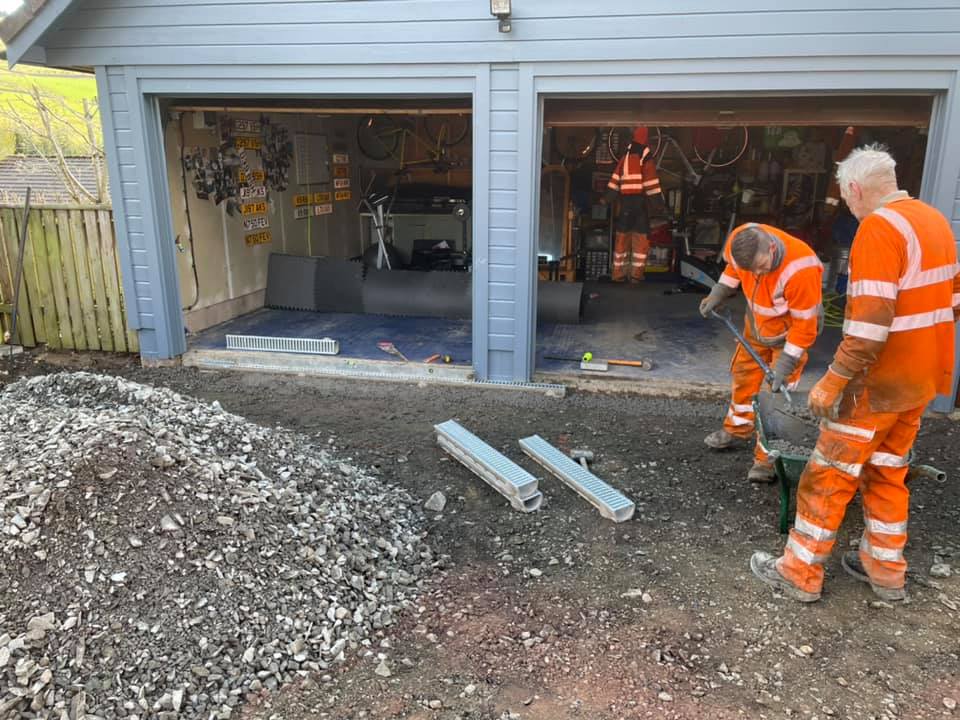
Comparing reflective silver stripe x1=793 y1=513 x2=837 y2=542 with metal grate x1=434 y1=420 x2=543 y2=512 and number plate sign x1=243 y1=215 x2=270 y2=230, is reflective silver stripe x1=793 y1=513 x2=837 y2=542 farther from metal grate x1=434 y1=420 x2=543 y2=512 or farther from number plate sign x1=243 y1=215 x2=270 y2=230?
number plate sign x1=243 y1=215 x2=270 y2=230

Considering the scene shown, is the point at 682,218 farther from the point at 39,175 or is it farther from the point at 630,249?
the point at 39,175

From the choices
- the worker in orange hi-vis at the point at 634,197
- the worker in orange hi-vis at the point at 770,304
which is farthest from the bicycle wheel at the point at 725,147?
the worker in orange hi-vis at the point at 770,304

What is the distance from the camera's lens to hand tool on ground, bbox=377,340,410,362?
21.9 feet

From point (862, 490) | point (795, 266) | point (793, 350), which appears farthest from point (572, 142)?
point (862, 490)

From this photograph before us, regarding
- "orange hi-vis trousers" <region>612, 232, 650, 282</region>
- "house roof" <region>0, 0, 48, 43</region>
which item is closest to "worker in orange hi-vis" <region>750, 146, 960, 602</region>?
"orange hi-vis trousers" <region>612, 232, 650, 282</region>

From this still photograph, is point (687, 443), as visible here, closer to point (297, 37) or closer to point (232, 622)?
point (232, 622)

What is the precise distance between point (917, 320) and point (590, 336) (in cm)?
452

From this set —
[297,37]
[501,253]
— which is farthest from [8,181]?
[501,253]

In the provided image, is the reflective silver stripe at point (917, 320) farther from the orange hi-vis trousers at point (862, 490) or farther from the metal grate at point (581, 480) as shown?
the metal grate at point (581, 480)

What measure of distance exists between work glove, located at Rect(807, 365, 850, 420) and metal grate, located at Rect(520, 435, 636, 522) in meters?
1.28

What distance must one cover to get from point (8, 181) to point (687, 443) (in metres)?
12.0

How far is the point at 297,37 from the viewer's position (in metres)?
5.77

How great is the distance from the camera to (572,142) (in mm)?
10297

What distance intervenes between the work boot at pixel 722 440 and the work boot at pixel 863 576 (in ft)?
4.23
